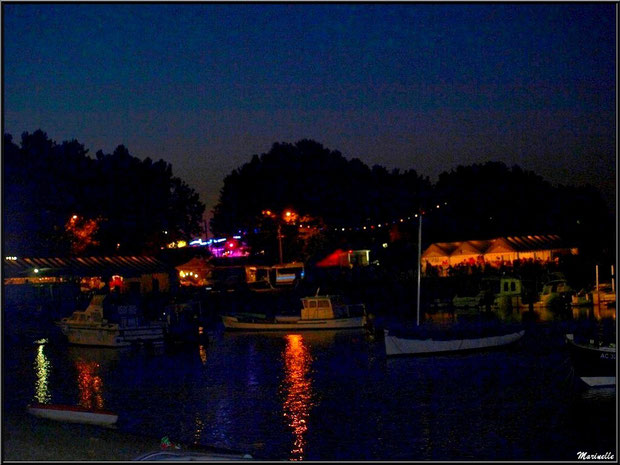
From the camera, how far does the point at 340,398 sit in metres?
30.0

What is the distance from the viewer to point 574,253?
274ft

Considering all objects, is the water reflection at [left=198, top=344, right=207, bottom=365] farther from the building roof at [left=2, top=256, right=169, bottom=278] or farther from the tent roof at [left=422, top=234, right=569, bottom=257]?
A: the tent roof at [left=422, top=234, right=569, bottom=257]

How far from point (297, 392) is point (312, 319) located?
23419 millimetres

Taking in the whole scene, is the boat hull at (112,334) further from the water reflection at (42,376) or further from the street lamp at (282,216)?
the street lamp at (282,216)

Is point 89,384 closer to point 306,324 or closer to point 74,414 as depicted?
point 74,414

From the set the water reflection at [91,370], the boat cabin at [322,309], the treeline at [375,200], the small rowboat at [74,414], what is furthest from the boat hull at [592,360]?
the treeline at [375,200]

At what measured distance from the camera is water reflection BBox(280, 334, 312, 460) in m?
23.7

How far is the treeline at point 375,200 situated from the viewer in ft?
337

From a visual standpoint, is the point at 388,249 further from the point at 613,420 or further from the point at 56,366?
the point at 613,420

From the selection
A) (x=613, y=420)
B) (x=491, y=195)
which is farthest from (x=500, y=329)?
(x=491, y=195)

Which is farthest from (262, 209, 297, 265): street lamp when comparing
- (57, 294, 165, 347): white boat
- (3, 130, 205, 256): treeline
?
(57, 294, 165, 347): white boat

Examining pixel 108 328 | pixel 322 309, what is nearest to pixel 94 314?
pixel 108 328

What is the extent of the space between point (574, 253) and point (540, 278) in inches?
590

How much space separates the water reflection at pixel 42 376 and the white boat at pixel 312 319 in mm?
14214
